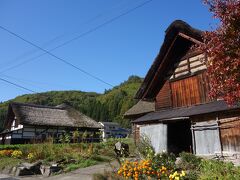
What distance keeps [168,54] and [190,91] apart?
3.00m

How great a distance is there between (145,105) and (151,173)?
18.9m

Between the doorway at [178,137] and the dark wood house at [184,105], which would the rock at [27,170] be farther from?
the doorway at [178,137]

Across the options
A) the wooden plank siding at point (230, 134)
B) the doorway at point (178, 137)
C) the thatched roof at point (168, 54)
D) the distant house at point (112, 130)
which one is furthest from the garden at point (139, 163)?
the distant house at point (112, 130)

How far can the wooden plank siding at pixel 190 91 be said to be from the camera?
1504 centimetres

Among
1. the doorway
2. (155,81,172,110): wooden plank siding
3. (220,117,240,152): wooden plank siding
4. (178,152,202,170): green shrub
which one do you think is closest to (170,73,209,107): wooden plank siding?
(155,81,172,110): wooden plank siding

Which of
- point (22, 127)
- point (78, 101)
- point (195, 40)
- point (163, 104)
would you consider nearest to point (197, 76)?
point (195, 40)

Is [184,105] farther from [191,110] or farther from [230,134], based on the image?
[230,134]

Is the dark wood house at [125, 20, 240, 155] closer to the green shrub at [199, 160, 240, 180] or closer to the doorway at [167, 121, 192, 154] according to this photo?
the doorway at [167, 121, 192, 154]

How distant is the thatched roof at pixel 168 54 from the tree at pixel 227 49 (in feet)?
26.1

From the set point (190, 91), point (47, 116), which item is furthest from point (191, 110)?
point (47, 116)

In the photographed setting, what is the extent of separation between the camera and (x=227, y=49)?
680 cm

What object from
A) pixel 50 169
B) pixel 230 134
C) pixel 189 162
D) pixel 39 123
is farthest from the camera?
pixel 39 123

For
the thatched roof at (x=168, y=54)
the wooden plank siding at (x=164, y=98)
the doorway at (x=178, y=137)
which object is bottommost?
the doorway at (x=178, y=137)

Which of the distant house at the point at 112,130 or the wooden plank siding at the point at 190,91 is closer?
the wooden plank siding at the point at 190,91
